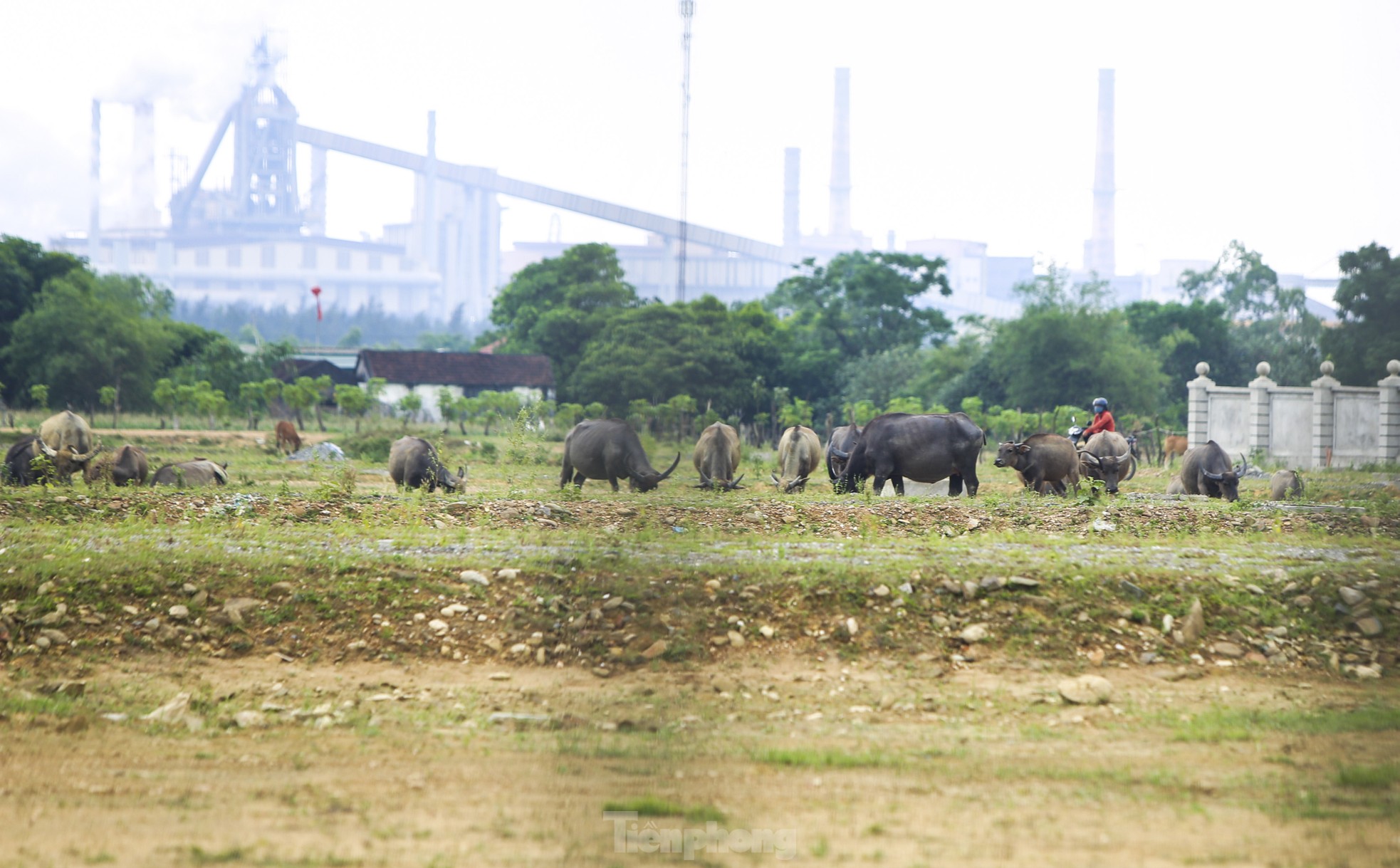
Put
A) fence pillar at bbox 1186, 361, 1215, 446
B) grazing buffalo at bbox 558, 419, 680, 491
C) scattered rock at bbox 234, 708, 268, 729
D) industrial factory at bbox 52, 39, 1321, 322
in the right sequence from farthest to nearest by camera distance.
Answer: fence pillar at bbox 1186, 361, 1215, 446 < grazing buffalo at bbox 558, 419, 680, 491 < scattered rock at bbox 234, 708, 268, 729 < industrial factory at bbox 52, 39, 1321, 322

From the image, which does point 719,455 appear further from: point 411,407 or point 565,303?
point 411,407

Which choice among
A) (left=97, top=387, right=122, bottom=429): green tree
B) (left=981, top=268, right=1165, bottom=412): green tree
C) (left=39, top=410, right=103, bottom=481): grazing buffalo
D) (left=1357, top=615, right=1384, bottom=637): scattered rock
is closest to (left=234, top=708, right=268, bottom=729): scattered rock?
(left=1357, top=615, right=1384, bottom=637): scattered rock

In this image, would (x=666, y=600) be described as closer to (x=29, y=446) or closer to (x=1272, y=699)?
(x=1272, y=699)

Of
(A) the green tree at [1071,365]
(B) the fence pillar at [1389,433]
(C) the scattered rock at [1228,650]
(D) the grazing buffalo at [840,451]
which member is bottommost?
(C) the scattered rock at [1228,650]

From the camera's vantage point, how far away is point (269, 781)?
3957 mm

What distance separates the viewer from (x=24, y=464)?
40.0 ft

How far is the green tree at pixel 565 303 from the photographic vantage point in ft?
12.8

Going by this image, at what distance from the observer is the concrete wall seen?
1547 centimetres

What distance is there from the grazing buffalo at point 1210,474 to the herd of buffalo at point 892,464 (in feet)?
0.04

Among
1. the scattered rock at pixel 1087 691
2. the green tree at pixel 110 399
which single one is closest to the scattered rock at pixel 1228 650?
the scattered rock at pixel 1087 691

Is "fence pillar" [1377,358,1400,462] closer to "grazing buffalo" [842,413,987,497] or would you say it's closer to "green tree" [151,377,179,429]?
"grazing buffalo" [842,413,987,497]

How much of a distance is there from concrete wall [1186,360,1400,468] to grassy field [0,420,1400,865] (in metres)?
7.86

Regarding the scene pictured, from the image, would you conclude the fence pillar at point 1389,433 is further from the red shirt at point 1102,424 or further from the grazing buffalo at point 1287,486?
the red shirt at point 1102,424

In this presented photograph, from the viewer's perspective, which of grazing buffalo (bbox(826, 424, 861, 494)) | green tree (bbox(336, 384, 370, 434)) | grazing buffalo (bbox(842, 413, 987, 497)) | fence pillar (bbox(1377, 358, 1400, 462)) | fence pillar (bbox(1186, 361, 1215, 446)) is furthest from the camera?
green tree (bbox(336, 384, 370, 434))
